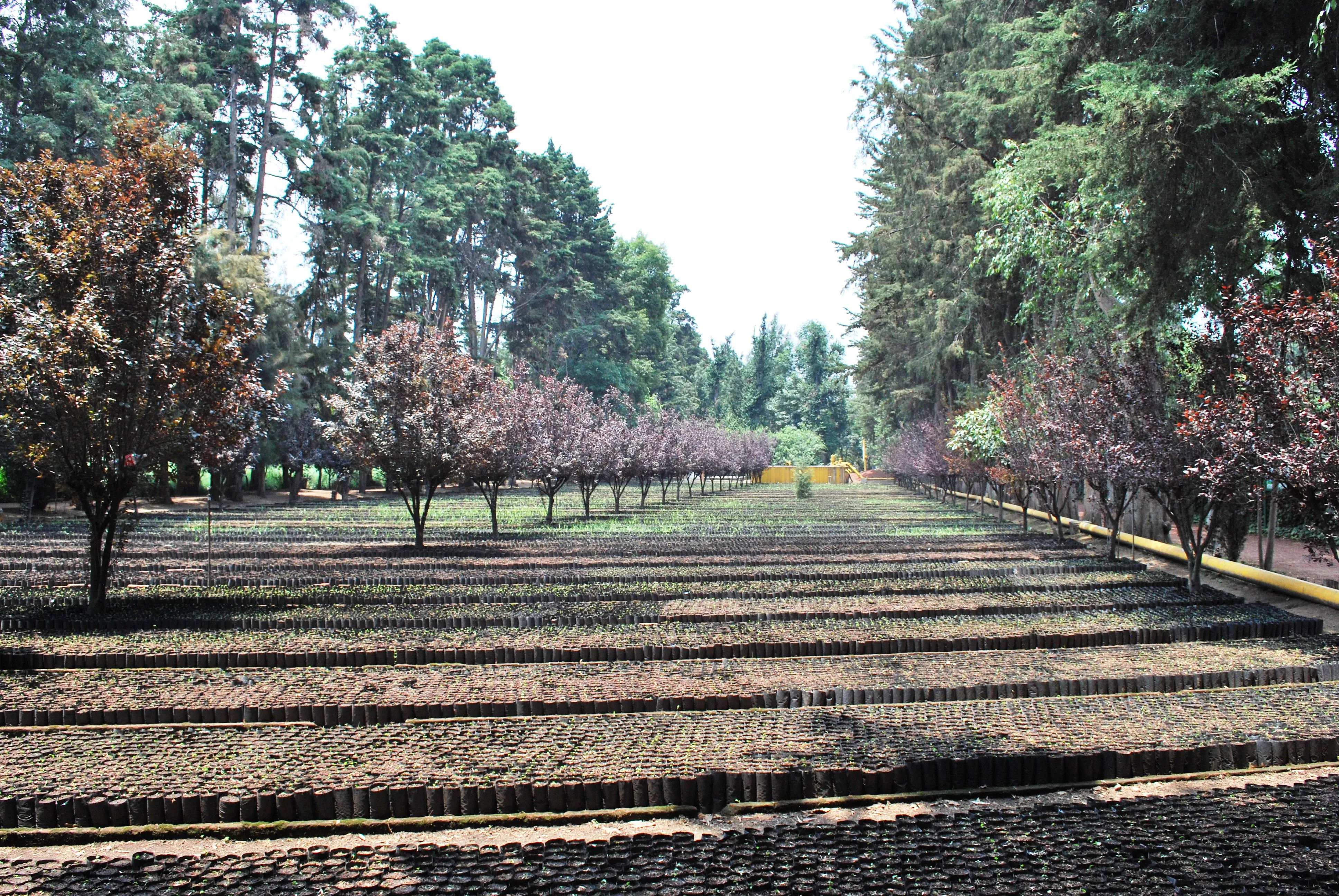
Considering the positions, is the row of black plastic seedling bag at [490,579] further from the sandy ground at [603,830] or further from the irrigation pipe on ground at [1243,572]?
the sandy ground at [603,830]

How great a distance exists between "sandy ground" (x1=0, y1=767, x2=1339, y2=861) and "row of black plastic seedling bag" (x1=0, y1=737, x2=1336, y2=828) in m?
0.13

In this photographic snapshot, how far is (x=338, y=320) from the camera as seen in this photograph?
3712cm

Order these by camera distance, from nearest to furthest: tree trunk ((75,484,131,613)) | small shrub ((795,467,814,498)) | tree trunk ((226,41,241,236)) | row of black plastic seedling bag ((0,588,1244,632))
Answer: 1. row of black plastic seedling bag ((0,588,1244,632))
2. tree trunk ((75,484,131,613))
3. tree trunk ((226,41,241,236))
4. small shrub ((795,467,814,498))

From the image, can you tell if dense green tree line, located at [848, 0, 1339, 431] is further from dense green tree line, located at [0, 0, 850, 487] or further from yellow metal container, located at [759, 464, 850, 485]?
yellow metal container, located at [759, 464, 850, 485]

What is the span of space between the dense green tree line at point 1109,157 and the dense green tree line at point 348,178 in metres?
11.9

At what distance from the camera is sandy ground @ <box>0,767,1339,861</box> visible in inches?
173

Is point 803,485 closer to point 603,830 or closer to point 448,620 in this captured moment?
point 448,620

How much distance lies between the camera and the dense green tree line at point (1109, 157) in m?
10.7

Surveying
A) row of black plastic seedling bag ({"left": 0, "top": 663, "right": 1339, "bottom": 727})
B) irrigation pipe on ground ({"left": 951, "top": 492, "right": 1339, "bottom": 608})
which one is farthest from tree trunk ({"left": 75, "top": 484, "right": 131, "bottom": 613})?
irrigation pipe on ground ({"left": 951, "top": 492, "right": 1339, "bottom": 608})

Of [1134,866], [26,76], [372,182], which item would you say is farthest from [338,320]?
[1134,866]

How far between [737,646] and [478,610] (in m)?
3.35

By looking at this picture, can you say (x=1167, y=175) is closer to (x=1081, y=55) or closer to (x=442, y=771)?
(x=1081, y=55)

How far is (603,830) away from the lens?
182 inches

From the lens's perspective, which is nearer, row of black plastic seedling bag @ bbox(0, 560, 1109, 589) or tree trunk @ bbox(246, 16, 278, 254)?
row of black plastic seedling bag @ bbox(0, 560, 1109, 589)
